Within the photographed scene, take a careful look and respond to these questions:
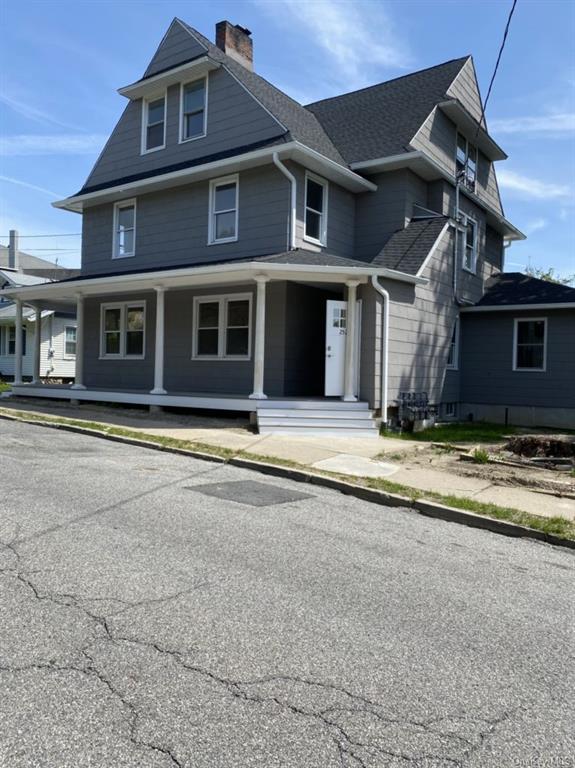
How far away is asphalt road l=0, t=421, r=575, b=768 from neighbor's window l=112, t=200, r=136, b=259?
13.1 meters

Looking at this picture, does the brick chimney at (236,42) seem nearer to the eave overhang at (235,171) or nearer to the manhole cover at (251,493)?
the eave overhang at (235,171)

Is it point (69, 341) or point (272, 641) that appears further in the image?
point (69, 341)

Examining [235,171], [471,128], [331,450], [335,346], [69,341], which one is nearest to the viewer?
[331,450]

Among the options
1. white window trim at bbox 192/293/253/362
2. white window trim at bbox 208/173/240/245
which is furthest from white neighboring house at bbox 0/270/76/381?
white window trim at bbox 208/173/240/245

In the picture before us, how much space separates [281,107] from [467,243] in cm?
688

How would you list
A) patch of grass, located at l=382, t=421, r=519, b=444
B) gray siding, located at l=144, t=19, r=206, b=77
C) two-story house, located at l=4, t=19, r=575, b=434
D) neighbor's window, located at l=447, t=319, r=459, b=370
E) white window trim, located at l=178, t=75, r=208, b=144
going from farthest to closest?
neighbor's window, located at l=447, t=319, r=459, b=370 < gray siding, located at l=144, t=19, r=206, b=77 < white window trim, located at l=178, t=75, r=208, b=144 < two-story house, located at l=4, t=19, r=575, b=434 < patch of grass, located at l=382, t=421, r=519, b=444

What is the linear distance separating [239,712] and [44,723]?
2.79 ft

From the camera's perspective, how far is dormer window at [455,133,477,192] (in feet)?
62.2

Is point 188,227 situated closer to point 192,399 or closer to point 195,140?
point 195,140

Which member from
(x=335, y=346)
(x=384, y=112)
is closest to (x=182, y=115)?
(x=384, y=112)

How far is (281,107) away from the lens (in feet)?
55.4

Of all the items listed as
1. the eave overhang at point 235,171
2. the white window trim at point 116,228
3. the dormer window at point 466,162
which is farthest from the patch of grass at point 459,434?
the white window trim at point 116,228

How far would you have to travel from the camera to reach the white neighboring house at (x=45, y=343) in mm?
28578

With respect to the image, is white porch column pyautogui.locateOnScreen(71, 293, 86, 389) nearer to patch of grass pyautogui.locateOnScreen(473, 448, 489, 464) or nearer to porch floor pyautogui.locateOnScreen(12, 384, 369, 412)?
porch floor pyautogui.locateOnScreen(12, 384, 369, 412)
